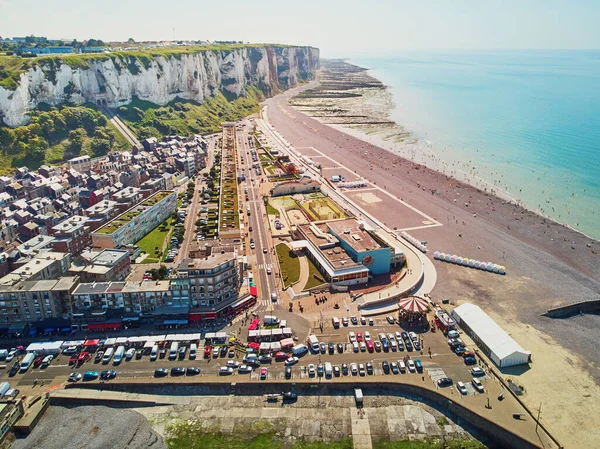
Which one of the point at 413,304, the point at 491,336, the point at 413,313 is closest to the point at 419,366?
the point at 413,313

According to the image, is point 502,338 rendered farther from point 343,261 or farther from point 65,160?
point 65,160

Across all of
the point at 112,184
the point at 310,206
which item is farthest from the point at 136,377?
the point at 112,184

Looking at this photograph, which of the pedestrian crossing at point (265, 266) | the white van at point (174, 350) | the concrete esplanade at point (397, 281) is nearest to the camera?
the white van at point (174, 350)

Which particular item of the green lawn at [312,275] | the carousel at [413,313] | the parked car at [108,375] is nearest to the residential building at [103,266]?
the parked car at [108,375]

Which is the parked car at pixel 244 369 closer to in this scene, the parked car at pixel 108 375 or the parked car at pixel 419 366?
the parked car at pixel 108 375

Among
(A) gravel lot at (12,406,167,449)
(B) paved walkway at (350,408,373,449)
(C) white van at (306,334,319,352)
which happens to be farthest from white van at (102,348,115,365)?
(B) paved walkway at (350,408,373,449)

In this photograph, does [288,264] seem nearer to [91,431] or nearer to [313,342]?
[313,342]
